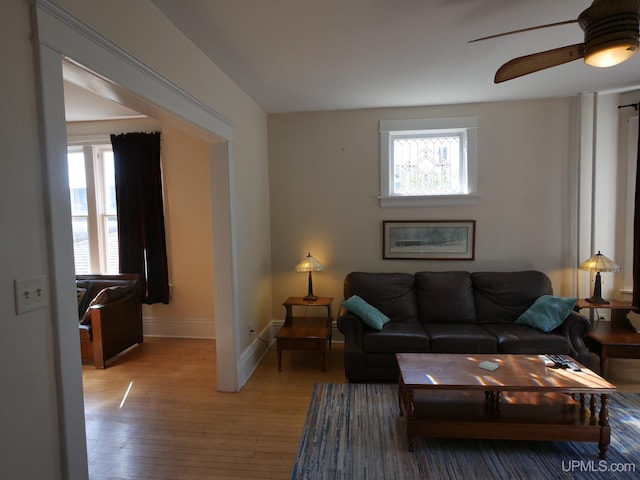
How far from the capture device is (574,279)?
3531 millimetres

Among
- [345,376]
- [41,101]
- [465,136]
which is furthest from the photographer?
[465,136]

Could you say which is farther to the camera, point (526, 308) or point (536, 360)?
point (526, 308)

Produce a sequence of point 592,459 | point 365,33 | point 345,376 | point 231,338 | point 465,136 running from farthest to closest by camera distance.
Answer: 1. point 465,136
2. point 345,376
3. point 231,338
4. point 365,33
5. point 592,459

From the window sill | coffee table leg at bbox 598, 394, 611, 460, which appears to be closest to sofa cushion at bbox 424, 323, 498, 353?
coffee table leg at bbox 598, 394, 611, 460

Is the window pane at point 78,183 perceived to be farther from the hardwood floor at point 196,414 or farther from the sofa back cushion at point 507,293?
the sofa back cushion at point 507,293

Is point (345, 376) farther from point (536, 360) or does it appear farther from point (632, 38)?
point (632, 38)

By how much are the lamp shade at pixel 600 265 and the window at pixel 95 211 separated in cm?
534

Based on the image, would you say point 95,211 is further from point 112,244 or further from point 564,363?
point 564,363

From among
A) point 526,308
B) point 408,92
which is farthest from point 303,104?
point 526,308

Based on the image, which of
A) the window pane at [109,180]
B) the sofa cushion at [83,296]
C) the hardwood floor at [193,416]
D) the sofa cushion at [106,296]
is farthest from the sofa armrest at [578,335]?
the window pane at [109,180]

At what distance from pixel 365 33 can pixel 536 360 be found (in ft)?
8.56

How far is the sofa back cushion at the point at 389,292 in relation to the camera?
335 centimetres

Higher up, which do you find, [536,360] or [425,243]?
[425,243]

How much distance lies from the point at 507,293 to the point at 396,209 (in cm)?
145
